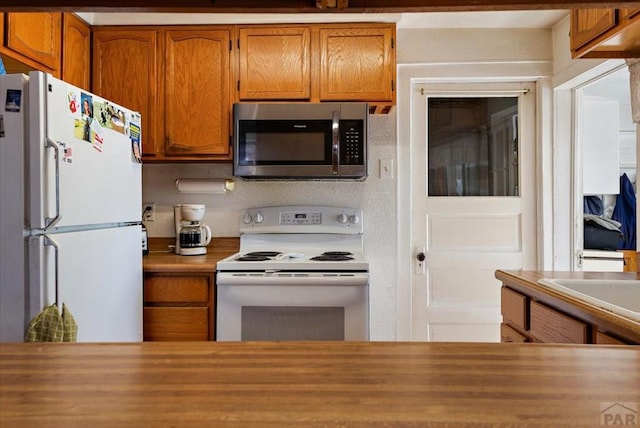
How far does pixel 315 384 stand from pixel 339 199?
2239 millimetres

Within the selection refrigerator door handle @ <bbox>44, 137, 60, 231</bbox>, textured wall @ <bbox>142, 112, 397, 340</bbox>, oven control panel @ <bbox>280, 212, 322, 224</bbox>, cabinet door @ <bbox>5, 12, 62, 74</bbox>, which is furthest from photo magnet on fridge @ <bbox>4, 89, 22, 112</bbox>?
oven control panel @ <bbox>280, 212, 322, 224</bbox>

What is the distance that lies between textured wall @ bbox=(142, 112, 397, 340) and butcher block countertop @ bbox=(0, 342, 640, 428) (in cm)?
208

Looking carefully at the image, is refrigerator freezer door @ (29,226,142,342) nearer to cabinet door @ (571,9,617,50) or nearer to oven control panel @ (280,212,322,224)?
oven control panel @ (280,212,322,224)

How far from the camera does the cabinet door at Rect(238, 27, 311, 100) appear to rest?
236 cm

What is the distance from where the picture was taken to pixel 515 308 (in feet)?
5.03

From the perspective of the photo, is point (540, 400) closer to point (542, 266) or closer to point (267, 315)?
point (267, 315)

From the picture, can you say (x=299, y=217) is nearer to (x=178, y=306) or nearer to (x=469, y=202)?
(x=178, y=306)

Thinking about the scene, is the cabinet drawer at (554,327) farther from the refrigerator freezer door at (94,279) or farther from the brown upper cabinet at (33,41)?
the brown upper cabinet at (33,41)

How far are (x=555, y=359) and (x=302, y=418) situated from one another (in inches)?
13.5

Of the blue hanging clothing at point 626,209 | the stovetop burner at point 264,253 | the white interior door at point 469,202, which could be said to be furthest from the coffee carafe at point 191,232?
the blue hanging clothing at point 626,209

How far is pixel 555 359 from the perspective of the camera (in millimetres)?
515

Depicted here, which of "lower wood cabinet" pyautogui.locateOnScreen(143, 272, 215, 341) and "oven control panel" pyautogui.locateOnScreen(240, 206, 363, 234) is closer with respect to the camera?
"lower wood cabinet" pyautogui.locateOnScreen(143, 272, 215, 341)

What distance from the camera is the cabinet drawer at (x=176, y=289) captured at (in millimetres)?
2047

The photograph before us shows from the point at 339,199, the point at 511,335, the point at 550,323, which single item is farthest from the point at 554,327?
the point at 339,199
